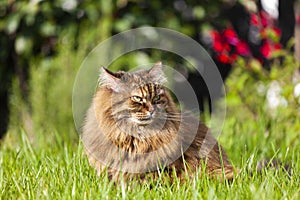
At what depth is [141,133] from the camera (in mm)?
2783

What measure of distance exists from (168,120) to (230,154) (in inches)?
42.3

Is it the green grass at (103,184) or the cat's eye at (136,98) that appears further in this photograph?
the cat's eye at (136,98)

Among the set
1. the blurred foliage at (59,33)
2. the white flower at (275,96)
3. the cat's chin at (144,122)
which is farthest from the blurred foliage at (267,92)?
the cat's chin at (144,122)

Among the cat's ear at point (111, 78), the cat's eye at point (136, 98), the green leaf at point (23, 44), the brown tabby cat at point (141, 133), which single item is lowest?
the brown tabby cat at point (141, 133)

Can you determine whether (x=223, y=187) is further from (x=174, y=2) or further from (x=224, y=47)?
(x=174, y=2)

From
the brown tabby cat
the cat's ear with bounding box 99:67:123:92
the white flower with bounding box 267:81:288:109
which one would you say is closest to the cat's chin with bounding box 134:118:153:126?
the brown tabby cat

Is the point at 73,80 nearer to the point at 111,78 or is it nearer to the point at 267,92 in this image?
the point at 267,92

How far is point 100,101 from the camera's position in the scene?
2932 mm

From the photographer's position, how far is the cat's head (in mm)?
2746

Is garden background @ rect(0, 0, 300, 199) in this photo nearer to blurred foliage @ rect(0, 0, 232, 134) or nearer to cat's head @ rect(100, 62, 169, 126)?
blurred foliage @ rect(0, 0, 232, 134)

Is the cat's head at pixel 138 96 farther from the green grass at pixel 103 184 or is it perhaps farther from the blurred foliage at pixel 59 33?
the blurred foliage at pixel 59 33

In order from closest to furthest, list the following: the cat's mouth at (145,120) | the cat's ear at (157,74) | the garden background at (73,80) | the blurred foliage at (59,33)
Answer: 1. the cat's mouth at (145,120)
2. the cat's ear at (157,74)
3. the garden background at (73,80)
4. the blurred foliage at (59,33)

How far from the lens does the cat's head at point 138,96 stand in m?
2.75

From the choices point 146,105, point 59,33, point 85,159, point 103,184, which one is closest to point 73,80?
point 59,33
